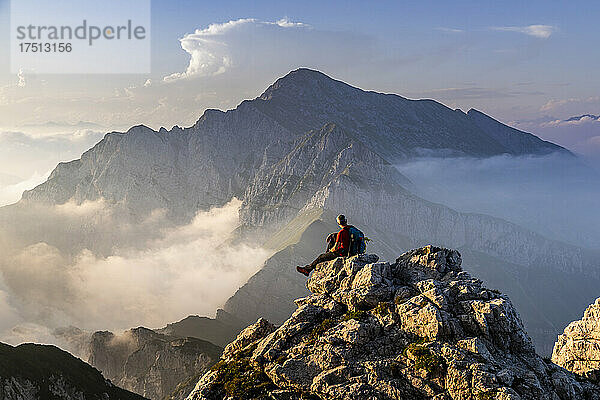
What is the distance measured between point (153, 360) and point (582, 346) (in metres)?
168

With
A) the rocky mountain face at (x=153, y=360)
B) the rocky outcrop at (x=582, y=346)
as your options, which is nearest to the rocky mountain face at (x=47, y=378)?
the rocky mountain face at (x=153, y=360)

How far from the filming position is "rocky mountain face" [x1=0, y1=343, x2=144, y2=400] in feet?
335

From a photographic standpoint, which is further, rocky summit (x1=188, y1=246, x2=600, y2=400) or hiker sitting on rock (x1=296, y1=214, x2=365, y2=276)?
hiker sitting on rock (x1=296, y1=214, x2=365, y2=276)

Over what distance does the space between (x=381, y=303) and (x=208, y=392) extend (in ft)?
39.5

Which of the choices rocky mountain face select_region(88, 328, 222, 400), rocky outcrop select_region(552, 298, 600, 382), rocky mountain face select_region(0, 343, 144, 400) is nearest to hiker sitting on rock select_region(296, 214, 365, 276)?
rocky outcrop select_region(552, 298, 600, 382)

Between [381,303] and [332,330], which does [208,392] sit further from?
[381,303]

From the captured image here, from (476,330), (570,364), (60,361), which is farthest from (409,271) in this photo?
(60,361)

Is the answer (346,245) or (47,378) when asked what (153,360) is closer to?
(47,378)

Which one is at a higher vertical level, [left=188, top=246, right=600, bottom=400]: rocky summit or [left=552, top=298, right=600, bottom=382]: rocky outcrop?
[left=188, top=246, right=600, bottom=400]: rocky summit

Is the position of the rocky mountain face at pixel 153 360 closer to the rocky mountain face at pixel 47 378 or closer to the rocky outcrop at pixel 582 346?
the rocky mountain face at pixel 47 378

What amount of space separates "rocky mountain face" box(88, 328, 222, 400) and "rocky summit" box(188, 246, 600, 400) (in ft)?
413

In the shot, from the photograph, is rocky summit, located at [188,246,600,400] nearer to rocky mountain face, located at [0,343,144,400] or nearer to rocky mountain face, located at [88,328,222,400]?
rocky mountain face, located at [0,343,144,400]

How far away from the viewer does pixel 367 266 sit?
95.9ft

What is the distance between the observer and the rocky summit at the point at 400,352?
2262cm
